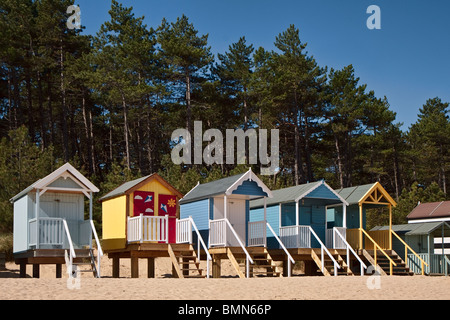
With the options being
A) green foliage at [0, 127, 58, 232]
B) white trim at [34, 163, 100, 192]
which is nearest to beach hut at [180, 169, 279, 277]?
white trim at [34, 163, 100, 192]

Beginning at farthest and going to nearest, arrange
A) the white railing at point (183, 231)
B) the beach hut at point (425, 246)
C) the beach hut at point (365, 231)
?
the beach hut at point (425, 246) < the beach hut at point (365, 231) < the white railing at point (183, 231)

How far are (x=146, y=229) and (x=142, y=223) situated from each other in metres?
0.43

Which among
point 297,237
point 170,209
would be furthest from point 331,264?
point 170,209

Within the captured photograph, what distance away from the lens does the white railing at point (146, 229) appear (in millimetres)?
25203

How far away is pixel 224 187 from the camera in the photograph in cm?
2666

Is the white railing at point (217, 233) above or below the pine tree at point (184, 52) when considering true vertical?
below

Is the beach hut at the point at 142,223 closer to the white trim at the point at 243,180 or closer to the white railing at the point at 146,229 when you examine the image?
the white railing at the point at 146,229

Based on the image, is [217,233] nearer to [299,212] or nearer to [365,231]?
[299,212]

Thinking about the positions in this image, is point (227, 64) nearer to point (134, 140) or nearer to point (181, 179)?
Answer: point (134, 140)

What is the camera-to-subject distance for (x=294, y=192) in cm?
2978

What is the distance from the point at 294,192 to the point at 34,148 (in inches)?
591

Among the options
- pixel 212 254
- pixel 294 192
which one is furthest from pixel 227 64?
pixel 212 254

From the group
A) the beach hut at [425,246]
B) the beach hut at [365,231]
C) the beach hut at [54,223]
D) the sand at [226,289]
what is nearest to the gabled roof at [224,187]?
the beach hut at [54,223]

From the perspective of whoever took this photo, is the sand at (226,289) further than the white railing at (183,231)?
No
